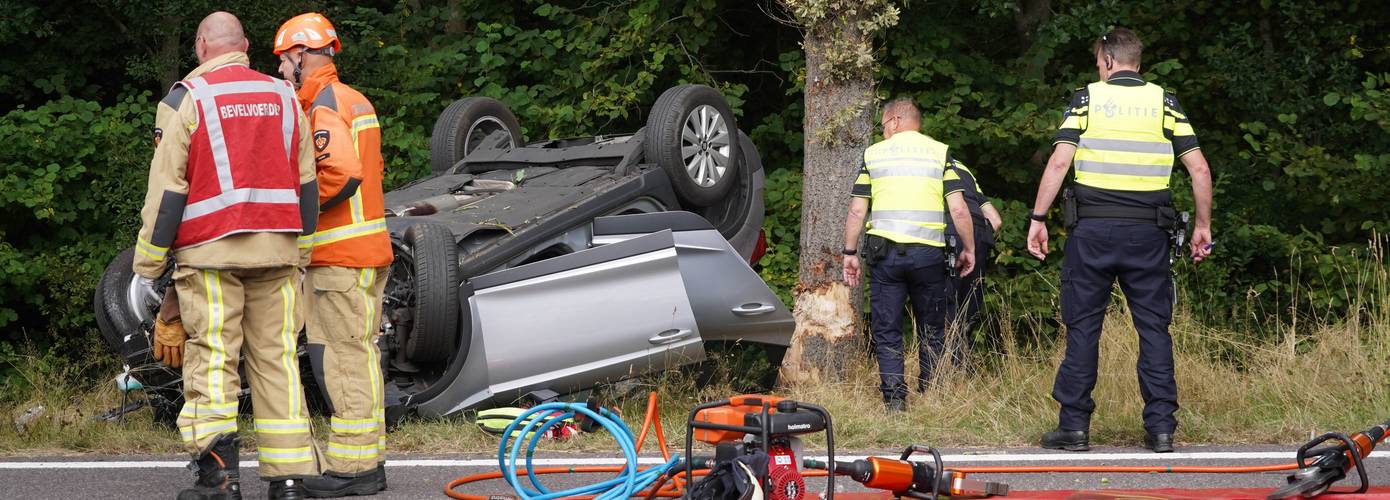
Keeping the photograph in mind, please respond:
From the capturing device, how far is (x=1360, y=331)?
6.92m

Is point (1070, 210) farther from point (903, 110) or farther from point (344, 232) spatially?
point (344, 232)

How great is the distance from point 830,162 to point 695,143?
772 millimetres

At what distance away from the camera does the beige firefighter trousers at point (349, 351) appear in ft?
15.3

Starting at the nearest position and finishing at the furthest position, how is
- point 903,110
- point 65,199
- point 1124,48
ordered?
point 1124,48, point 903,110, point 65,199

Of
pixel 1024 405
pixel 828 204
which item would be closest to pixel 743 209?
pixel 828 204

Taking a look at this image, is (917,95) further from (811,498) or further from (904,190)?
(811,498)

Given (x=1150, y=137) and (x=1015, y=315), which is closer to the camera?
(x=1150, y=137)

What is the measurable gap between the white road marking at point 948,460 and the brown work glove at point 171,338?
0.86 m

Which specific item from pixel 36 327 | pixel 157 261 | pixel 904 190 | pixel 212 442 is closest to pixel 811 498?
pixel 212 442

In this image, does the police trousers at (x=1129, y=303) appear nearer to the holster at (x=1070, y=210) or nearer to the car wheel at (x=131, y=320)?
the holster at (x=1070, y=210)

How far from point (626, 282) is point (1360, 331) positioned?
149 inches

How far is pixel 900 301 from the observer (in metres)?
6.65

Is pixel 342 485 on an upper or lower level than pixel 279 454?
lower

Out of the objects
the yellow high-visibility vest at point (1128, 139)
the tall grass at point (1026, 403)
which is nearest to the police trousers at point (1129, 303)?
the yellow high-visibility vest at point (1128, 139)
